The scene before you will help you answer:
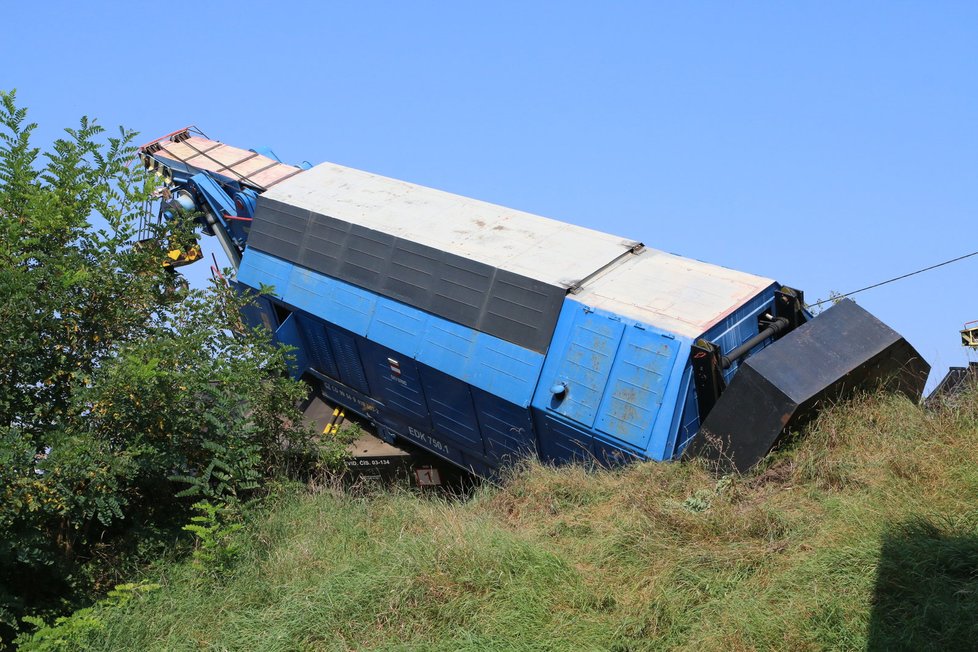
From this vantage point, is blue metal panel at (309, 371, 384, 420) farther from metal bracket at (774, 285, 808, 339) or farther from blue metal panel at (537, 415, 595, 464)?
metal bracket at (774, 285, 808, 339)

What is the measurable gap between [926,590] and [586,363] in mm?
4173

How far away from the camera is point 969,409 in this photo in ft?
26.2

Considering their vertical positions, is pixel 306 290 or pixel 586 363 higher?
pixel 586 363

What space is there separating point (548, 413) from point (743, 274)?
8.95 ft

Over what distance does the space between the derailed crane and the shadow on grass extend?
6.08 feet

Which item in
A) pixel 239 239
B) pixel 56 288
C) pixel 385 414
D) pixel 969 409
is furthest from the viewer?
pixel 239 239

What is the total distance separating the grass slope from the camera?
241 inches

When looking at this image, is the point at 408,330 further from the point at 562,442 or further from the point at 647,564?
the point at 647,564

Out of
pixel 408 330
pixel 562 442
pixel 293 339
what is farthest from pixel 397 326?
pixel 562 442

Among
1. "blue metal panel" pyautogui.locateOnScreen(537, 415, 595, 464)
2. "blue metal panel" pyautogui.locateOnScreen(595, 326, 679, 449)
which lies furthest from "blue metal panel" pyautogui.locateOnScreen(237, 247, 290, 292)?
"blue metal panel" pyautogui.locateOnScreen(595, 326, 679, 449)

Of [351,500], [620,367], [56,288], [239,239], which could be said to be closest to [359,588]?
[351,500]

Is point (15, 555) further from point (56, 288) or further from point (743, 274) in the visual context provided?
point (743, 274)

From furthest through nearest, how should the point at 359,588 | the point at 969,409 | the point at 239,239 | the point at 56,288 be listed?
the point at 239,239, the point at 56,288, the point at 969,409, the point at 359,588

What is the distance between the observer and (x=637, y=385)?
29.8ft
